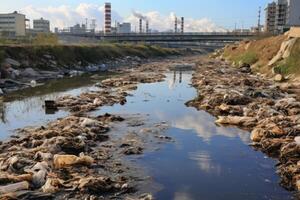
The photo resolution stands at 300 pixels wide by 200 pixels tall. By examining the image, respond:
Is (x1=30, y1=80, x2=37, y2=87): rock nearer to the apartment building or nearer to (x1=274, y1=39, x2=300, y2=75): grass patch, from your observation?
(x1=274, y1=39, x2=300, y2=75): grass patch

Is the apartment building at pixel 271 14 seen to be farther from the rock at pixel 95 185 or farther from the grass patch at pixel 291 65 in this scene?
the rock at pixel 95 185

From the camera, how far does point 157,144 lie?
15.6m

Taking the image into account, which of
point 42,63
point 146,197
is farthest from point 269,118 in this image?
point 42,63

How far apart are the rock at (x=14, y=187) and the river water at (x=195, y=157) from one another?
9.99 ft

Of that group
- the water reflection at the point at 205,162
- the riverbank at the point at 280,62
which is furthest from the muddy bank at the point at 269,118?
the riverbank at the point at 280,62

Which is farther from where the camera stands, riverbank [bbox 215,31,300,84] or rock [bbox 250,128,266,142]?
riverbank [bbox 215,31,300,84]

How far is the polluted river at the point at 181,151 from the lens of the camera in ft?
36.5

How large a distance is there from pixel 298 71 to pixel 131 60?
4563 cm

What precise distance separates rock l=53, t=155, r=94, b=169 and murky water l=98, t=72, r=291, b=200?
4.98 ft

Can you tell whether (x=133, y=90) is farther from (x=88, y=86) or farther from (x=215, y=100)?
(x=215, y=100)

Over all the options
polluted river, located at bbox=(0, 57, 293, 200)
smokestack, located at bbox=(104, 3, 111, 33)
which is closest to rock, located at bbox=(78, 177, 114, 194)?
polluted river, located at bbox=(0, 57, 293, 200)

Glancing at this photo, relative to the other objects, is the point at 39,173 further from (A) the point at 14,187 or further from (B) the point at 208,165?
(B) the point at 208,165

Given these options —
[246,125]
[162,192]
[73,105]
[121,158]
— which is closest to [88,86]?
[73,105]

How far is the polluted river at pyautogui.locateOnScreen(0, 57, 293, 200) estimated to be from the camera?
11133 mm
